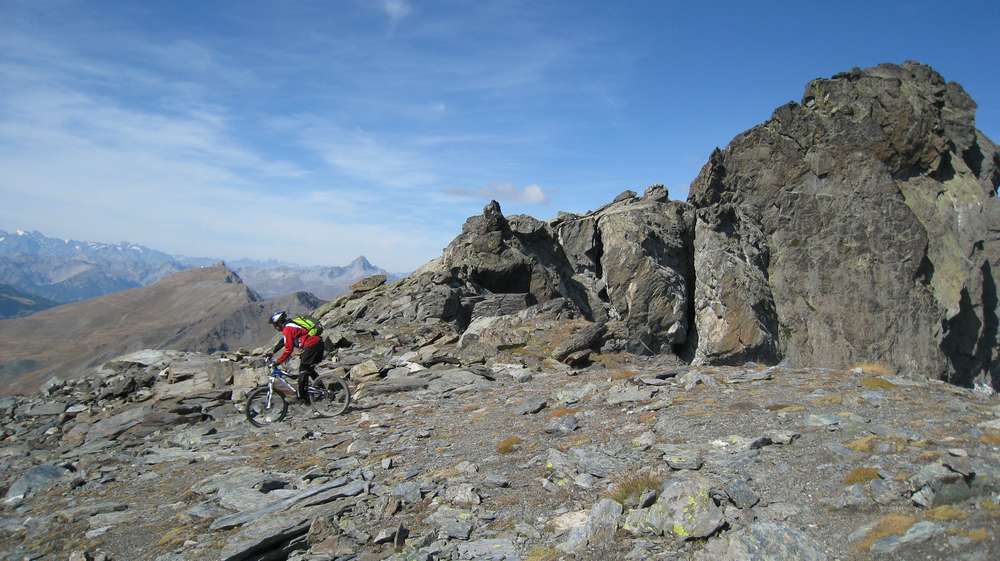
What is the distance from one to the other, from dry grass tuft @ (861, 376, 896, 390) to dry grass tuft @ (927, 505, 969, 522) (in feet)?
27.7

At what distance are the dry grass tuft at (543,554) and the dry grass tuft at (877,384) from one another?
462 inches

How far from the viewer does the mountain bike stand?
20.0 meters

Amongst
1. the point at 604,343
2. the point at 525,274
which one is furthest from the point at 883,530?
the point at 525,274

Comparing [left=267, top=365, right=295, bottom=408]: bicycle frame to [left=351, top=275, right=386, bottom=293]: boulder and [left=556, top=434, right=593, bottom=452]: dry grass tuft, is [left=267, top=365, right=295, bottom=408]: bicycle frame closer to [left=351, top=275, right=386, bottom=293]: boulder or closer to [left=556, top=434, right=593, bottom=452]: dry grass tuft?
[left=556, top=434, right=593, bottom=452]: dry grass tuft

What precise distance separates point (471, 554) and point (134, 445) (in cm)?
1641

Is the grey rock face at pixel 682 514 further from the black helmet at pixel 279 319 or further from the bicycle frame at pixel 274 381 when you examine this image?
the black helmet at pixel 279 319

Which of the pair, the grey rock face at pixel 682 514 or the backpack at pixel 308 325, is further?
the backpack at pixel 308 325

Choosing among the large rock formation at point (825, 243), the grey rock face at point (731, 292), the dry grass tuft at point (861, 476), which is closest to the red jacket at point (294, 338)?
the dry grass tuft at point (861, 476)

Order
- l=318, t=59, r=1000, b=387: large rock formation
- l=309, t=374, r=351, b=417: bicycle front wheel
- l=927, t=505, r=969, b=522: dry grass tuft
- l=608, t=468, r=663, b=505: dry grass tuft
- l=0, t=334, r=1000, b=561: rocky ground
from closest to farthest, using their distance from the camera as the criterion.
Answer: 1. l=927, t=505, r=969, b=522: dry grass tuft
2. l=0, t=334, r=1000, b=561: rocky ground
3. l=608, t=468, r=663, b=505: dry grass tuft
4. l=309, t=374, r=351, b=417: bicycle front wheel
5. l=318, t=59, r=1000, b=387: large rock formation

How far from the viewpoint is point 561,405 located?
57.0 ft

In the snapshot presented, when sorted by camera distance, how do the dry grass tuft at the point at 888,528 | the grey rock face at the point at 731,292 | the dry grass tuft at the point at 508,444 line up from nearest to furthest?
the dry grass tuft at the point at 888,528
the dry grass tuft at the point at 508,444
the grey rock face at the point at 731,292

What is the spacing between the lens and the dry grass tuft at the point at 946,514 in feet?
24.6

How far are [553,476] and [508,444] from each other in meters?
2.44

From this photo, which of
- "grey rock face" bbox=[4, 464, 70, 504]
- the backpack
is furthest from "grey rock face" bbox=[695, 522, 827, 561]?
"grey rock face" bbox=[4, 464, 70, 504]
